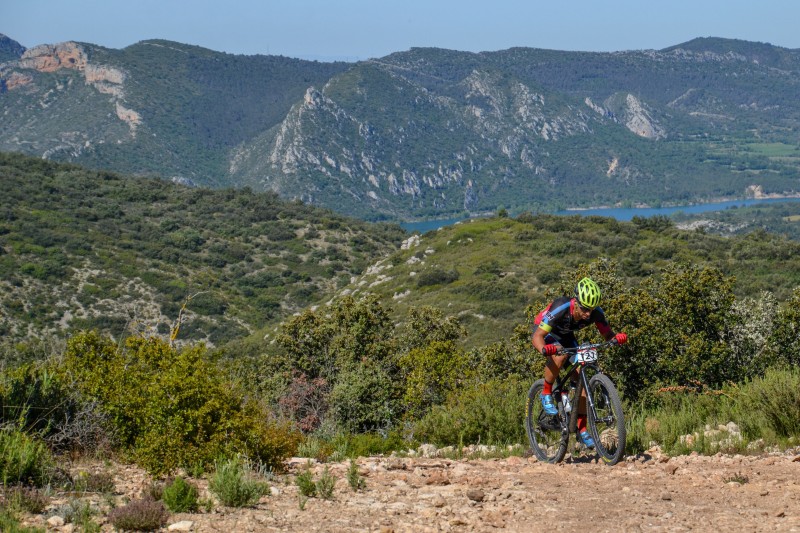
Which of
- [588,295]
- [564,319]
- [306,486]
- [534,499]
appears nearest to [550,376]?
[564,319]

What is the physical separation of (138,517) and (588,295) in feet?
14.3

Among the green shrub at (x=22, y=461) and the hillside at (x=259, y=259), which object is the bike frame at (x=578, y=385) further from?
the hillside at (x=259, y=259)

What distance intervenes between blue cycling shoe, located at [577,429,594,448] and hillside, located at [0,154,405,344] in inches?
1423

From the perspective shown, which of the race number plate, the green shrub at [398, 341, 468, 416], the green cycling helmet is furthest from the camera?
the green shrub at [398, 341, 468, 416]

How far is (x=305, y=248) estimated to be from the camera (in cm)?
9900

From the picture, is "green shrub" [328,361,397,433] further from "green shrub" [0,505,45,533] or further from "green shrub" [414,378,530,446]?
"green shrub" [0,505,45,533]

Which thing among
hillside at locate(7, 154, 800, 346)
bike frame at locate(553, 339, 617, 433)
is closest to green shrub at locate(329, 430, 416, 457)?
bike frame at locate(553, 339, 617, 433)

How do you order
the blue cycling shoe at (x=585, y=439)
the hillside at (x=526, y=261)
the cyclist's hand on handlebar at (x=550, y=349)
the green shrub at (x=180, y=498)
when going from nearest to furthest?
the green shrub at (x=180, y=498), the cyclist's hand on handlebar at (x=550, y=349), the blue cycling shoe at (x=585, y=439), the hillside at (x=526, y=261)

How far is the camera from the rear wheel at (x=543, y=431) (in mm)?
8039

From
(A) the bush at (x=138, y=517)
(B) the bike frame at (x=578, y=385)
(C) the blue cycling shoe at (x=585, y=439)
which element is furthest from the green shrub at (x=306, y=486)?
(C) the blue cycling shoe at (x=585, y=439)

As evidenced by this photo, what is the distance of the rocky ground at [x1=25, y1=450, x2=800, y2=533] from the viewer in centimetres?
540

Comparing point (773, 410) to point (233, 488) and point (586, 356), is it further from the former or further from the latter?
point (233, 488)

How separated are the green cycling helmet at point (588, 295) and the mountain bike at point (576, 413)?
40 centimetres

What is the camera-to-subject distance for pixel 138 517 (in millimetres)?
5191
